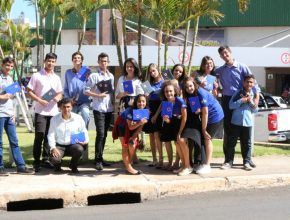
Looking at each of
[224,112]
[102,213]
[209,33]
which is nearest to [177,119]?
[224,112]

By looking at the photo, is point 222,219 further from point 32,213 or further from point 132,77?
point 132,77

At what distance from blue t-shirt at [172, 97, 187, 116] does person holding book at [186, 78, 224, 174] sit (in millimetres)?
267

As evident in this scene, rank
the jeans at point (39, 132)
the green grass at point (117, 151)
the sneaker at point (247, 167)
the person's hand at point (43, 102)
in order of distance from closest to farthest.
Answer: the person's hand at point (43, 102), the jeans at point (39, 132), the sneaker at point (247, 167), the green grass at point (117, 151)

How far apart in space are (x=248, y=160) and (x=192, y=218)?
10.0 feet

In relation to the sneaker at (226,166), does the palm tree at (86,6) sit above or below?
above

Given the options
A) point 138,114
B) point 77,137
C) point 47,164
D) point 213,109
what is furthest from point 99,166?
point 213,109


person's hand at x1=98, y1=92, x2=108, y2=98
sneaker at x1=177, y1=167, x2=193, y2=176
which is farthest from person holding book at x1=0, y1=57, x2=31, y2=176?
sneaker at x1=177, y1=167, x2=193, y2=176

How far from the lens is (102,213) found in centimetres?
701

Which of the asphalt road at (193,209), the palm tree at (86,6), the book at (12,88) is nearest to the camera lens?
the asphalt road at (193,209)

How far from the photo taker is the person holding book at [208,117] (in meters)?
8.70

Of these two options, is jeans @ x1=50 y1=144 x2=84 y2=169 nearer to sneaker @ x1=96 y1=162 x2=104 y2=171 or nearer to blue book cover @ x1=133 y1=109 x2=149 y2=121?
sneaker @ x1=96 y1=162 x2=104 y2=171

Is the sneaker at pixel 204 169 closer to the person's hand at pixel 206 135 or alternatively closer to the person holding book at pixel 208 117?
the person holding book at pixel 208 117

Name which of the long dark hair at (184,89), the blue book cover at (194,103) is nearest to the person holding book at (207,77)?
the long dark hair at (184,89)

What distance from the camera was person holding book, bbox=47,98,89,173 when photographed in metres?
8.61
